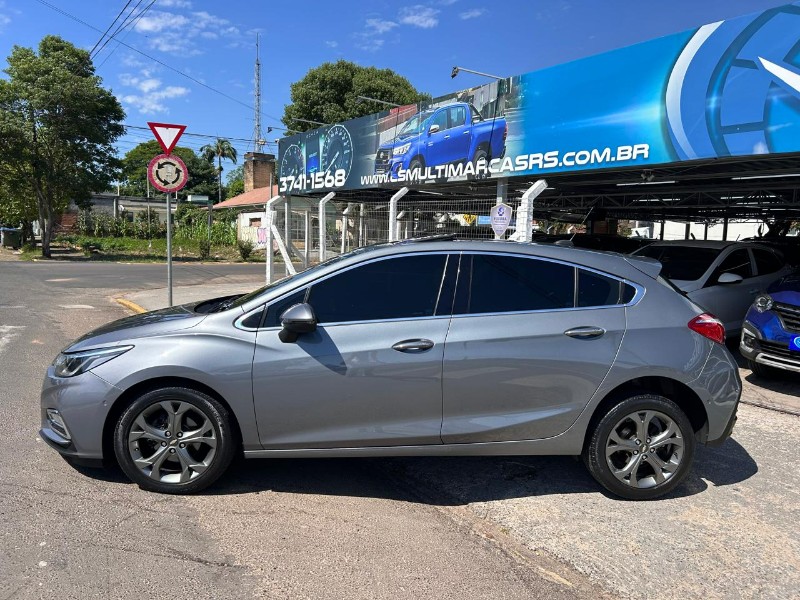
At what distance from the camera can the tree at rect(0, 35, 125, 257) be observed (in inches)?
997

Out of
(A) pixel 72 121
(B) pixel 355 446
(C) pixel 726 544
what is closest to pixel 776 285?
(C) pixel 726 544

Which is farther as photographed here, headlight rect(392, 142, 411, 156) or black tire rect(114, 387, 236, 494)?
headlight rect(392, 142, 411, 156)

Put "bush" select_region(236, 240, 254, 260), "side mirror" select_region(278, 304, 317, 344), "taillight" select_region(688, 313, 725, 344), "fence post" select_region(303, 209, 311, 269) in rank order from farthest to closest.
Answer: "bush" select_region(236, 240, 254, 260), "fence post" select_region(303, 209, 311, 269), "taillight" select_region(688, 313, 725, 344), "side mirror" select_region(278, 304, 317, 344)

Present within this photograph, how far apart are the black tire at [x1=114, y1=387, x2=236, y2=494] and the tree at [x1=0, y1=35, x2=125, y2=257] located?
27386mm

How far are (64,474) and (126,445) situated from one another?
71 cm

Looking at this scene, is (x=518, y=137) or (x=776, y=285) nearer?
(x=776, y=285)

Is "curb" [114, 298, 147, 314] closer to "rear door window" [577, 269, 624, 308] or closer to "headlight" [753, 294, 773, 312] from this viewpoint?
"rear door window" [577, 269, 624, 308]

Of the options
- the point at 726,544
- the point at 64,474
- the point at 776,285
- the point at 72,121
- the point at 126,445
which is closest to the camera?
the point at 726,544

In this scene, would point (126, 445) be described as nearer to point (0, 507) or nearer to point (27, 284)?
point (0, 507)

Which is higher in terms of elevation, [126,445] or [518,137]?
[518,137]

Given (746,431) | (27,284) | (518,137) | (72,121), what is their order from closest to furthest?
(746,431) → (518,137) → (27,284) → (72,121)

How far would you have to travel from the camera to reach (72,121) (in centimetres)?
2631

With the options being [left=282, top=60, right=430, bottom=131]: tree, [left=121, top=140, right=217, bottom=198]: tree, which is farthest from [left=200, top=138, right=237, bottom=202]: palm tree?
[left=282, top=60, right=430, bottom=131]: tree

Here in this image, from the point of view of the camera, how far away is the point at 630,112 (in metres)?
7.24
